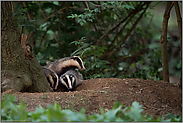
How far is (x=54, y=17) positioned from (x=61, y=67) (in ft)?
7.24

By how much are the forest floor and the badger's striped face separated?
0.67m

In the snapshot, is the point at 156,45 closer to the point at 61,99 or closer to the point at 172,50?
the point at 172,50

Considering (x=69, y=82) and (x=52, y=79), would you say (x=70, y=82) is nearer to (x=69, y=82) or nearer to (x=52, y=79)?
(x=69, y=82)

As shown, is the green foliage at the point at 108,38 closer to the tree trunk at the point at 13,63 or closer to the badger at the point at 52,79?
the badger at the point at 52,79

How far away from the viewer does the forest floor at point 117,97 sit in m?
2.97

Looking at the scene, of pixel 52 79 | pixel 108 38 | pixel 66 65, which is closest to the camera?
pixel 52 79

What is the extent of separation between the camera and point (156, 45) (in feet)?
24.1

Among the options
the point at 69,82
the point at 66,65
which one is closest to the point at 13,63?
the point at 69,82

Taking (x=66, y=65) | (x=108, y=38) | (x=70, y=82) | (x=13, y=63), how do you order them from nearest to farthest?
(x=13, y=63)
(x=70, y=82)
(x=66, y=65)
(x=108, y=38)

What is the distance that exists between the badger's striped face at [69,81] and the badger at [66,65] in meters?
0.89

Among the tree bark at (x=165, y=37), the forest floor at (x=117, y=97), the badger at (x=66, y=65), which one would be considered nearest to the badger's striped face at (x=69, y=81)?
the forest floor at (x=117, y=97)

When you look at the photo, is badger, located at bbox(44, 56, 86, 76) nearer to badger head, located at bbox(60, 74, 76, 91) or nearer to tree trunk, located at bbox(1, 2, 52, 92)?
badger head, located at bbox(60, 74, 76, 91)

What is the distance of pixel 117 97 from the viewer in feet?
11.0

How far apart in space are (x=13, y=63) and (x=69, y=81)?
168 centimetres
